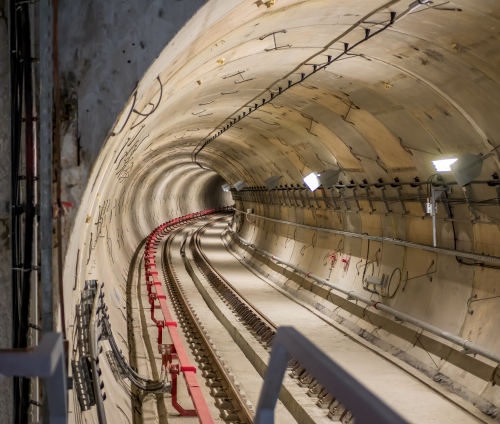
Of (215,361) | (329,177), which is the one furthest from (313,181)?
(215,361)

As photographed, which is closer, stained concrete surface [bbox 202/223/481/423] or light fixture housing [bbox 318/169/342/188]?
stained concrete surface [bbox 202/223/481/423]

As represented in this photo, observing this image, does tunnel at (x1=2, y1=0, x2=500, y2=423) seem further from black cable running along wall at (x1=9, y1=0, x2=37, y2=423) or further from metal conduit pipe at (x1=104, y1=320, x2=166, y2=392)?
black cable running along wall at (x1=9, y1=0, x2=37, y2=423)

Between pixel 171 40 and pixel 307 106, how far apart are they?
867cm

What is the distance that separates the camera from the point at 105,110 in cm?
433

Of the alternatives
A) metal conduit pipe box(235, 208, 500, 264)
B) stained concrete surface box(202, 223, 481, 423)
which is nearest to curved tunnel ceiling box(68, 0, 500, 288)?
metal conduit pipe box(235, 208, 500, 264)

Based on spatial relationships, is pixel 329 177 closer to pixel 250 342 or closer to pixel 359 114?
pixel 359 114

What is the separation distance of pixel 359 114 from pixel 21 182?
8.25m

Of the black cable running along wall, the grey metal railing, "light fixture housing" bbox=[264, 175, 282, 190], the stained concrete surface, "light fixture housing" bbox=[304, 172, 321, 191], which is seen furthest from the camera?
"light fixture housing" bbox=[264, 175, 282, 190]

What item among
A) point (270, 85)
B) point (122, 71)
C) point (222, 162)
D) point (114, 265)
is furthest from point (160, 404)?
point (222, 162)

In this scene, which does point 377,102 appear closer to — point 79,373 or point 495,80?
point 495,80

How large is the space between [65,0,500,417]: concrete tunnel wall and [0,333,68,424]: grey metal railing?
6.75ft

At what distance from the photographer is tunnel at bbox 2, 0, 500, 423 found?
6289 millimetres

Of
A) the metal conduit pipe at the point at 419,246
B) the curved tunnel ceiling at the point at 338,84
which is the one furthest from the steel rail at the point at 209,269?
the curved tunnel ceiling at the point at 338,84

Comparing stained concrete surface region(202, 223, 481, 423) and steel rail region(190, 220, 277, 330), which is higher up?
steel rail region(190, 220, 277, 330)
